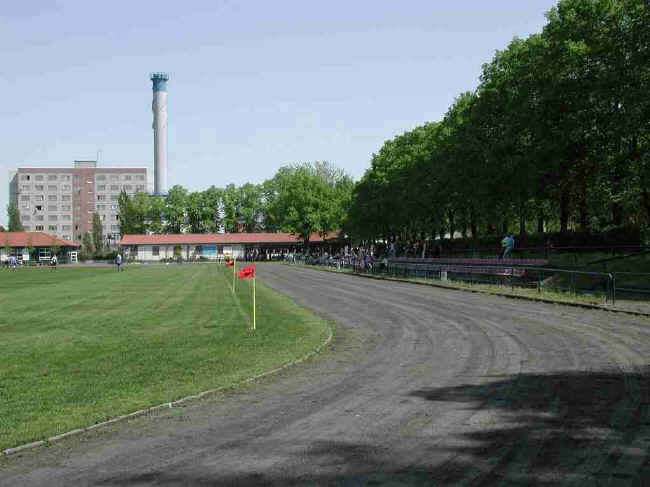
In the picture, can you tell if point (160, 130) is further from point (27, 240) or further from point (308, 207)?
point (308, 207)

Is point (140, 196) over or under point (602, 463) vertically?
over

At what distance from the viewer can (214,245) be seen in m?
128

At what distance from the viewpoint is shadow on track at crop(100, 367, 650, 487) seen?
5.92 metres

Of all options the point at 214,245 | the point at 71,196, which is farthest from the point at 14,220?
the point at 214,245

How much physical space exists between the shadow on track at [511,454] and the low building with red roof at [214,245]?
11392 centimetres

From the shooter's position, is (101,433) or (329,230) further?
(329,230)

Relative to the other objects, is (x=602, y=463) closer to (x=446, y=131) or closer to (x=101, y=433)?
(x=101, y=433)

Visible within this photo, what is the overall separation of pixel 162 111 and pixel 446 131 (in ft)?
315

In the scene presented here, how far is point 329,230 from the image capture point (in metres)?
120

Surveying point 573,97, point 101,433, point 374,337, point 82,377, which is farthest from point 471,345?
point 573,97

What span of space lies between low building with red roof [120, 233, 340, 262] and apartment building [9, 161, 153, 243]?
150 feet

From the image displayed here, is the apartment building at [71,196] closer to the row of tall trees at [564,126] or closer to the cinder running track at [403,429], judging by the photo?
the row of tall trees at [564,126]

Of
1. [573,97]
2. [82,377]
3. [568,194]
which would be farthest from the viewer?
[568,194]

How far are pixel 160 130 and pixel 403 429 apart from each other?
13864 cm
